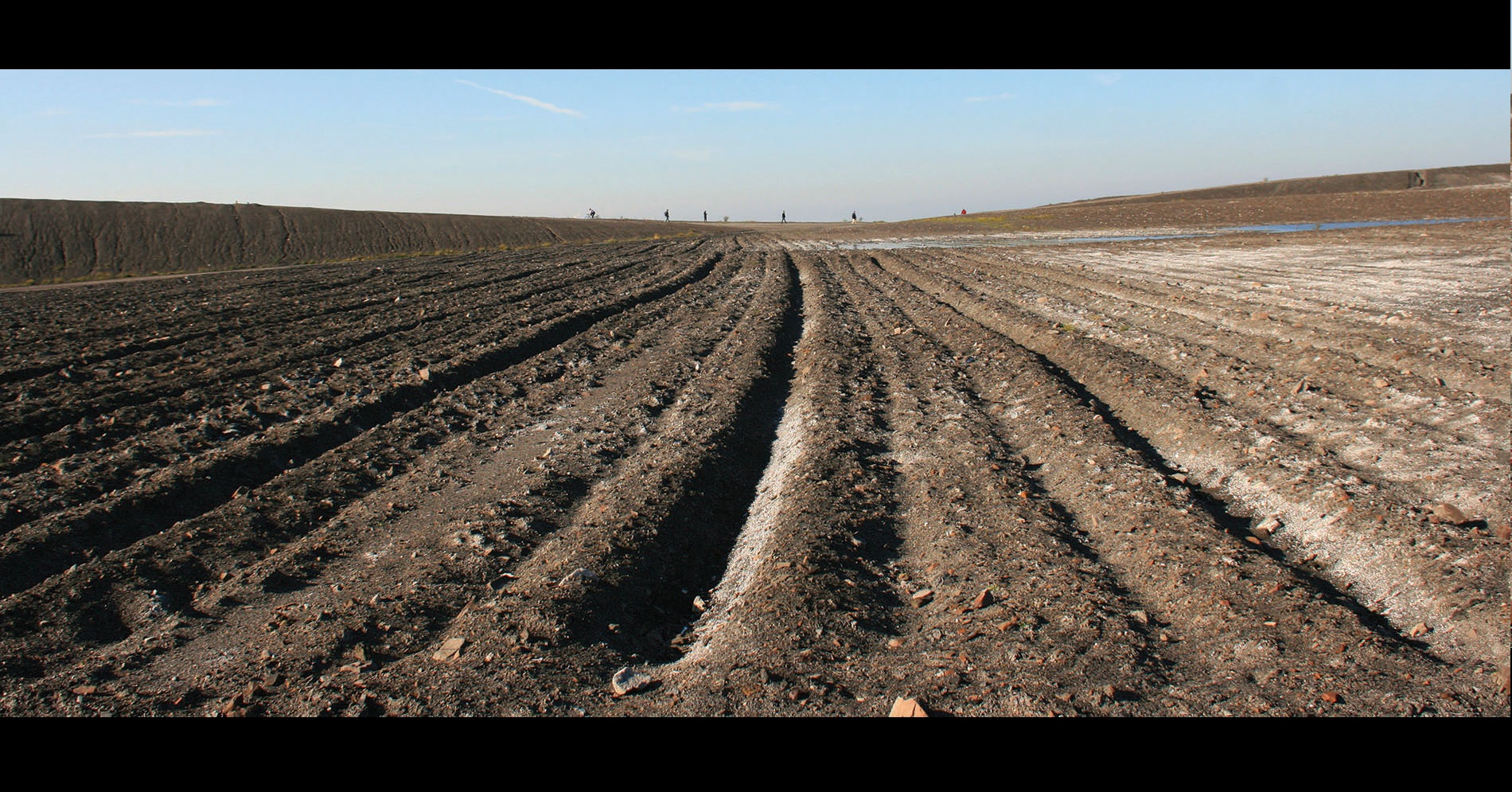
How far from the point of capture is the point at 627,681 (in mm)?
3633

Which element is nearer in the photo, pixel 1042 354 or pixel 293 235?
pixel 1042 354

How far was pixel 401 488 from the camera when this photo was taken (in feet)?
20.8

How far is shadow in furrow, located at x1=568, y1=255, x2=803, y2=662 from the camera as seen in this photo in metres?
4.20

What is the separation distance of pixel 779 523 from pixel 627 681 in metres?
1.93

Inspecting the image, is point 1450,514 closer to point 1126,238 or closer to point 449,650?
point 449,650

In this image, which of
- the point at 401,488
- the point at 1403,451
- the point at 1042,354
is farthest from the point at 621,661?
the point at 1042,354

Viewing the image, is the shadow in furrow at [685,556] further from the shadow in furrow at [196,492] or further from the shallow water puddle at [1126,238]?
the shallow water puddle at [1126,238]

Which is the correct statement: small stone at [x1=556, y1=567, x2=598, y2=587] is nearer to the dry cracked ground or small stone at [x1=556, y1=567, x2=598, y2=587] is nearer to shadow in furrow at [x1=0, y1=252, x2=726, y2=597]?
the dry cracked ground

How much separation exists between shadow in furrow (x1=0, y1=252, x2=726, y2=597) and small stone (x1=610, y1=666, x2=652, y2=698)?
142 inches

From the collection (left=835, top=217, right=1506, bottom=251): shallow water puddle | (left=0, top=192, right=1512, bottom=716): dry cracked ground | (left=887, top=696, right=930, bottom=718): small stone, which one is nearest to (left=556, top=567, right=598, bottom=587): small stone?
(left=0, top=192, right=1512, bottom=716): dry cracked ground

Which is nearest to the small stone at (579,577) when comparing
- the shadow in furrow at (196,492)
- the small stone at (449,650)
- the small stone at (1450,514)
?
the small stone at (449,650)

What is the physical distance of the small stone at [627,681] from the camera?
3580mm
